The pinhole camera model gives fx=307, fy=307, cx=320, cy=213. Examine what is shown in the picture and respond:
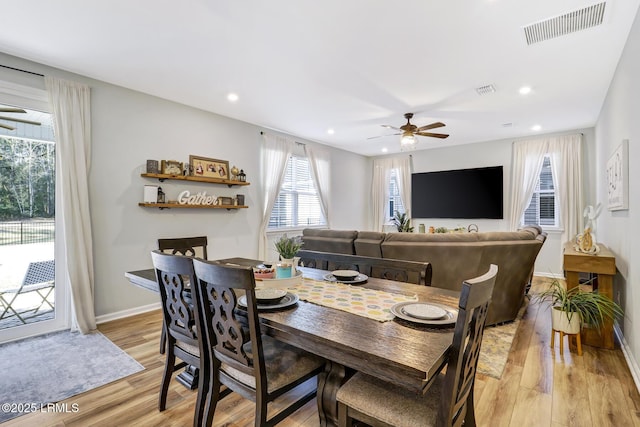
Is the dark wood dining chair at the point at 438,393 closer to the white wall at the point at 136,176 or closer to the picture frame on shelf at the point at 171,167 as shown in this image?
the white wall at the point at 136,176

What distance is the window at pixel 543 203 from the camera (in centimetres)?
571

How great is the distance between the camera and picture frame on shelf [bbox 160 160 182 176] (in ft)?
12.5

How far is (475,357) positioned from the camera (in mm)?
1370

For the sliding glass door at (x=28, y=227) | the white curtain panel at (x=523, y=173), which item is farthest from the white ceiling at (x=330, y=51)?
the white curtain panel at (x=523, y=173)

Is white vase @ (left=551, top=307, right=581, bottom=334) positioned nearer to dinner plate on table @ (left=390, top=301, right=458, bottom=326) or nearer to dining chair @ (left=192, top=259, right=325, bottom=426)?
dinner plate on table @ (left=390, top=301, right=458, bottom=326)

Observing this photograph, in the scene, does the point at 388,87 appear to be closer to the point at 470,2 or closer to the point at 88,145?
the point at 470,2

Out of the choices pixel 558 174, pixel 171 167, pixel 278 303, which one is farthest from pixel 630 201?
pixel 171 167

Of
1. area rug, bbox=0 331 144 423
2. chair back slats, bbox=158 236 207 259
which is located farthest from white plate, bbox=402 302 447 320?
chair back slats, bbox=158 236 207 259

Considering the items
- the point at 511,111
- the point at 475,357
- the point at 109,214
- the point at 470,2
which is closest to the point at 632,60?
the point at 470,2

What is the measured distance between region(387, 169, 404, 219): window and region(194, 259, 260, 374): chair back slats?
6.49 meters

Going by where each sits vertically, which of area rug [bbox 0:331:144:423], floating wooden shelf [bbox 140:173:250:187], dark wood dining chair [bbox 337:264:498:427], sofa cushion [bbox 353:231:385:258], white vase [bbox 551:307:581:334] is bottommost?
area rug [bbox 0:331:144:423]

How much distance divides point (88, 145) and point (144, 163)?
586 millimetres

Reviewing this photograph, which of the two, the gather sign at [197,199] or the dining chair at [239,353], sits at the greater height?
the gather sign at [197,199]

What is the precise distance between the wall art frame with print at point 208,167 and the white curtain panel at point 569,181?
576cm
